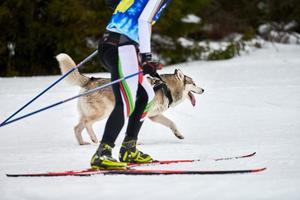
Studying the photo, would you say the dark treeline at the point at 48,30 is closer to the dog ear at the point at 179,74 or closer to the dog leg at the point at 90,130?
the dog ear at the point at 179,74

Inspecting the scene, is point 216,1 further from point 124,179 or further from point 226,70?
point 124,179

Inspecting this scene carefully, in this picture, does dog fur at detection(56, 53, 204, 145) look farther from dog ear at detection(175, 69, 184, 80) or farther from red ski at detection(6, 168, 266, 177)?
red ski at detection(6, 168, 266, 177)

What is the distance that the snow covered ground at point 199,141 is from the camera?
334 centimetres

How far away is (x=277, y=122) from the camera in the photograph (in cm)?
736

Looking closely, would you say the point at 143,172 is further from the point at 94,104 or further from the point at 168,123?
the point at 168,123

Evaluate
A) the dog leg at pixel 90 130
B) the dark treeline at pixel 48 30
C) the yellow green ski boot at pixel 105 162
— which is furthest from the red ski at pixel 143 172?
the dark treeline at pixel 48 30

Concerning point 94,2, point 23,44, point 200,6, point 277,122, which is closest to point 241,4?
point 200,6

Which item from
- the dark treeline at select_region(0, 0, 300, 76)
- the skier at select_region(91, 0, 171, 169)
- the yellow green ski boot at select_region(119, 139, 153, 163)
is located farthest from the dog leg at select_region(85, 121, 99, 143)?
the dark treeline at select_region(0, 0, 300, 76)

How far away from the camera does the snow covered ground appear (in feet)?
11.0

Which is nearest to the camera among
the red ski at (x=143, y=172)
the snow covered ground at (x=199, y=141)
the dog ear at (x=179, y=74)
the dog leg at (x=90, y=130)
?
the snow covered ground at (x=199, y=141)

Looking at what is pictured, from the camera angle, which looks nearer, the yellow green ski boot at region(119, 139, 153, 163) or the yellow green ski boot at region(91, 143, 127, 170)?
the yellow green ski boot at region(91, 143, 127, 170)

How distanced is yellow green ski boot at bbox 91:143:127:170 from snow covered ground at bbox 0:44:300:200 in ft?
0.77

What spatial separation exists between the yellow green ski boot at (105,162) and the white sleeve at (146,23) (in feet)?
2.46

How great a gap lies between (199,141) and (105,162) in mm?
2289
